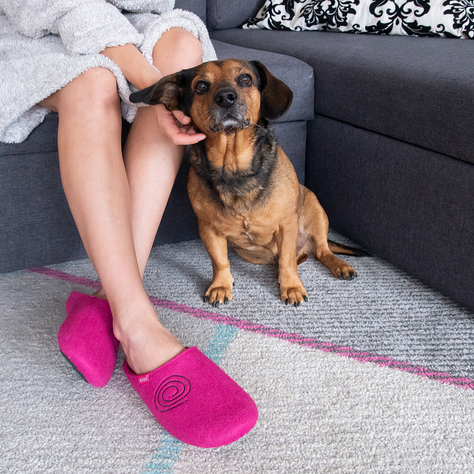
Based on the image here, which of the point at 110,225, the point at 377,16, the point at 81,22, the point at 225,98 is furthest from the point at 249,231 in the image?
the point at 377,16

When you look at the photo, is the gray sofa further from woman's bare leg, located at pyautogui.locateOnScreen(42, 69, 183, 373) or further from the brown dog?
woman's bare leg, located at pyautogui.locateOnScreen(42, 69, 183, 373)

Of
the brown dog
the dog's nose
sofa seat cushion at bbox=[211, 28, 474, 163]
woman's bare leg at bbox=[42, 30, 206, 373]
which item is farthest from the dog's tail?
woman's bare leg at bbox=[42, 30, 206, 373]

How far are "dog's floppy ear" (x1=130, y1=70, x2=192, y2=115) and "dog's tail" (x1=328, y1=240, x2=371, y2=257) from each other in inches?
25.6

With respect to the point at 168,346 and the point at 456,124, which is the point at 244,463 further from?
the point at 456,124

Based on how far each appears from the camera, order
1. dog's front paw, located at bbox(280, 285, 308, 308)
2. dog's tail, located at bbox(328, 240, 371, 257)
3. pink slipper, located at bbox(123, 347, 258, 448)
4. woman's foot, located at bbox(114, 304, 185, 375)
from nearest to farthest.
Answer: pink slipper, located at bbox(123, 347, 258, 448) < woman's foot, located at bbox(114, 304, 185, 375) < dog's front paw, located at bbox(280, 285, 308, 308) < dog's tail, located at bbox(328, 240, 371, 257)

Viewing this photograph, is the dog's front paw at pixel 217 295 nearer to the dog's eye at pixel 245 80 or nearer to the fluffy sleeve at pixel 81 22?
the dog's eye at pixel 245 80

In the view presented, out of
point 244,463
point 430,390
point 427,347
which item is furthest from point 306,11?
point 244,463

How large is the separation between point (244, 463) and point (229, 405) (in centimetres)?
9

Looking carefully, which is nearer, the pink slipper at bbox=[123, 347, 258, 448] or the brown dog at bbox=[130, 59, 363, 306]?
the pink slipper at bbox=[123, 347, 258, 448]

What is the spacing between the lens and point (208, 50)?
125cm

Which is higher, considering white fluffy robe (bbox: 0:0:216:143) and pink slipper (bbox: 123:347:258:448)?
white fluffy robe (bbox: 0:0:216:143)

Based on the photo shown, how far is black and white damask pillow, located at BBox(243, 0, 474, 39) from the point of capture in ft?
5.20

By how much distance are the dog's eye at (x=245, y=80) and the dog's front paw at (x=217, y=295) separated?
558 millimetres

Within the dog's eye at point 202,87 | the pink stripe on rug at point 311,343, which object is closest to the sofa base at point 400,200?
the pink stripe on rug at point 311,343
